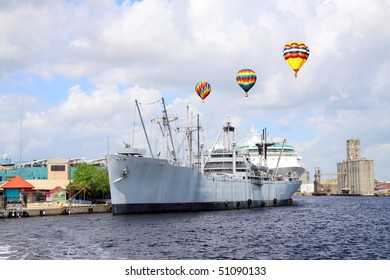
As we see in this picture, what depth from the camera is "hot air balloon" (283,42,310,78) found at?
68375 mm

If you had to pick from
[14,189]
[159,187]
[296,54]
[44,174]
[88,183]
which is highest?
[296,54]

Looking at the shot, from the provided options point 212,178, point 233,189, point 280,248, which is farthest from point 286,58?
point 280,248

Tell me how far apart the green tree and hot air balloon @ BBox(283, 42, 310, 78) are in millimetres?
43733

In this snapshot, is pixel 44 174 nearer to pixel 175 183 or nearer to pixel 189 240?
pixel 175 183

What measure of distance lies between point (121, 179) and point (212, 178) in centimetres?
1900

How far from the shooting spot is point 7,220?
2498 inches

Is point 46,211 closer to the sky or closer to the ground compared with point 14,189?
closer to the ground

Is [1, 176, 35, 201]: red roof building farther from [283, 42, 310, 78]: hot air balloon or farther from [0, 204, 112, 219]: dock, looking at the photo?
[283, 42, 310, 78]: hot air balloon

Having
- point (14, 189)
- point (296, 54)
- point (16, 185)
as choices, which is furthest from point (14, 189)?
point (296, 54)

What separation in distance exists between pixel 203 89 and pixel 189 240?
54.1m

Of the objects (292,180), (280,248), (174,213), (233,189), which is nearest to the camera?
(280,248)

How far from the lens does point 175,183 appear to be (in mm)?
73625

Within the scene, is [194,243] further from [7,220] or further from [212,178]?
[212,178]
